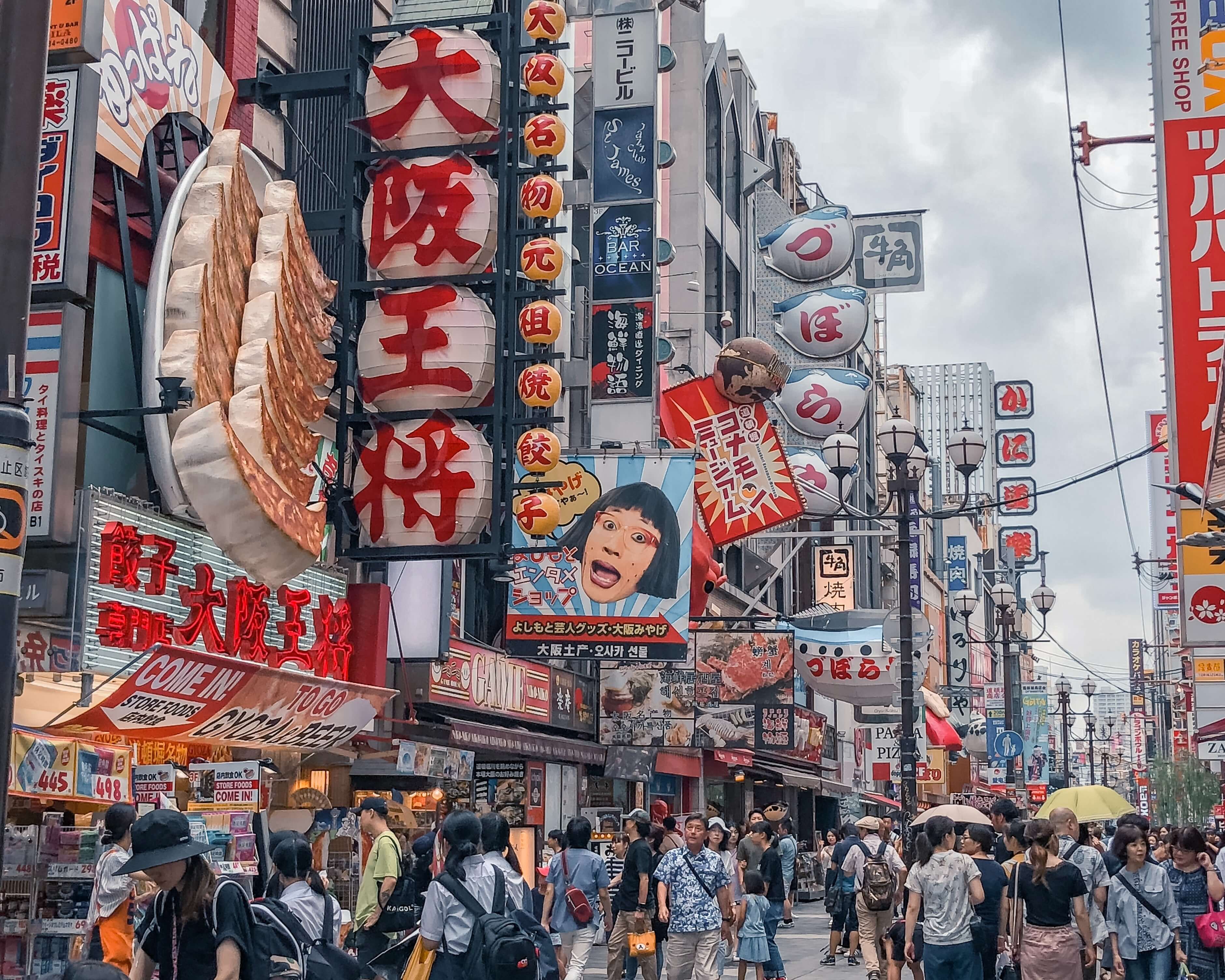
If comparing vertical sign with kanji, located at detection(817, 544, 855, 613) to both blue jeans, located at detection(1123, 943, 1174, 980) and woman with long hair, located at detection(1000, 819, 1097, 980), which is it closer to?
blue jeans, located at detection(1123, 943, 1174, 980)

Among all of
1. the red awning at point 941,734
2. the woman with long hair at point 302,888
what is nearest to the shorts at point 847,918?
the woman with long hair at point 302,888

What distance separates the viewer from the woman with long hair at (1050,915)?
11477 mm

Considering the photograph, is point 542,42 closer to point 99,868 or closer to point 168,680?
point 168,680

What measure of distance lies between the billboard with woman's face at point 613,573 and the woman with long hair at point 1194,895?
9.44 metres

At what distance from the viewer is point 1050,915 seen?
1155cm

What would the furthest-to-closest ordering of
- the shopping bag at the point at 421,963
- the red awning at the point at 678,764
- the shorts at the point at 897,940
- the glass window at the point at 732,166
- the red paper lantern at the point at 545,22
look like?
the glass window at the point at 732,166, the red awning at the point at 678,764, the red paper lantern at the point at 545,22, the shorts at the point at 897,940, the shopping bag at the point at 421,963

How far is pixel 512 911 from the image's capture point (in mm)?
9086

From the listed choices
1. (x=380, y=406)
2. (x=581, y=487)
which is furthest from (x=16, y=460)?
(x=581, y=487)

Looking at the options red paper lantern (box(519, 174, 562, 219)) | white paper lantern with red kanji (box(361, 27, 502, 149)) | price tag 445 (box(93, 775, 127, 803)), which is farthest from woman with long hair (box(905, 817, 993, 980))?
white paper lantern with red kanji (box(361, 27, 502, 149))

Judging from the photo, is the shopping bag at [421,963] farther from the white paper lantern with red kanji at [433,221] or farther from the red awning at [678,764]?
the red awning at [678,764]

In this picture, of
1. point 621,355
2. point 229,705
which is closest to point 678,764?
point 621,355

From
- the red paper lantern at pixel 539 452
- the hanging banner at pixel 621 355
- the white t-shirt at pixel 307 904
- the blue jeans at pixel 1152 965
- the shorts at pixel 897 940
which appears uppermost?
the hanging banner at pixel 621 355

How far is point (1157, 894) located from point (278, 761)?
9.50 m

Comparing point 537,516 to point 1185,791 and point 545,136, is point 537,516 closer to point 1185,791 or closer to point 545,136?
point 545,136
